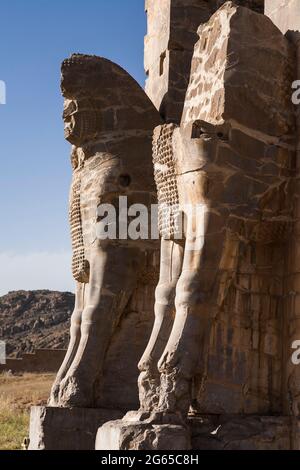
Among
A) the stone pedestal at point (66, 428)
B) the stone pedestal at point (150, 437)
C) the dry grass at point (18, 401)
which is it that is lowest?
the dry grass at point (18, 401)

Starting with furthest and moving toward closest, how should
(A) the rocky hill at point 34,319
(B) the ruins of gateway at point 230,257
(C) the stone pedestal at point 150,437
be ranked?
(A) the rocky hill at point 34,319 < (B) the ruins of gateway at point 230,257 < (C) the stone pedestal at point 150,437

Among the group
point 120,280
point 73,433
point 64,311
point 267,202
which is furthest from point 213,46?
point 64,311

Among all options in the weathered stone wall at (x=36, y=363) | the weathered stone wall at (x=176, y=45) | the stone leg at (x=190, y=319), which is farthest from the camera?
the weathered stone wall at (x=36, y=363)

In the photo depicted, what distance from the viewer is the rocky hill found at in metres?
33.2

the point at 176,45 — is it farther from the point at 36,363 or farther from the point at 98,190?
the point at 36,363

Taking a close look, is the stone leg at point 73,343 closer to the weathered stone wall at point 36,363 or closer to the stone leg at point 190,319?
the stone leg at point 190,319

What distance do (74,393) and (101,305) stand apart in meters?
1.01

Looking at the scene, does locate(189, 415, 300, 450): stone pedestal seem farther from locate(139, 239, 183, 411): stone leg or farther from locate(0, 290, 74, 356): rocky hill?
locate(0, 290, 74, 356): rocky hill

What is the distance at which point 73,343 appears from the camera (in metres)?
10.7

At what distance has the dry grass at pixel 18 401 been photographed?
1468 centimetres

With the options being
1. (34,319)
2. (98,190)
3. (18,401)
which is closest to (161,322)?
(98,190)

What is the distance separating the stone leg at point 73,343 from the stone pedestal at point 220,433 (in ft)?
6.77

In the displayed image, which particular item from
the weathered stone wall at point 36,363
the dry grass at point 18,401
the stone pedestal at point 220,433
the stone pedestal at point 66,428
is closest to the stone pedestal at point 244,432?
the stone pedestal at point 220,433

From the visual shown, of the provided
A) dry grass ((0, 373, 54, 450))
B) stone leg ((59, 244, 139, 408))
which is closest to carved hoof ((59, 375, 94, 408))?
stone leg ((59, 244, 139, 408))
